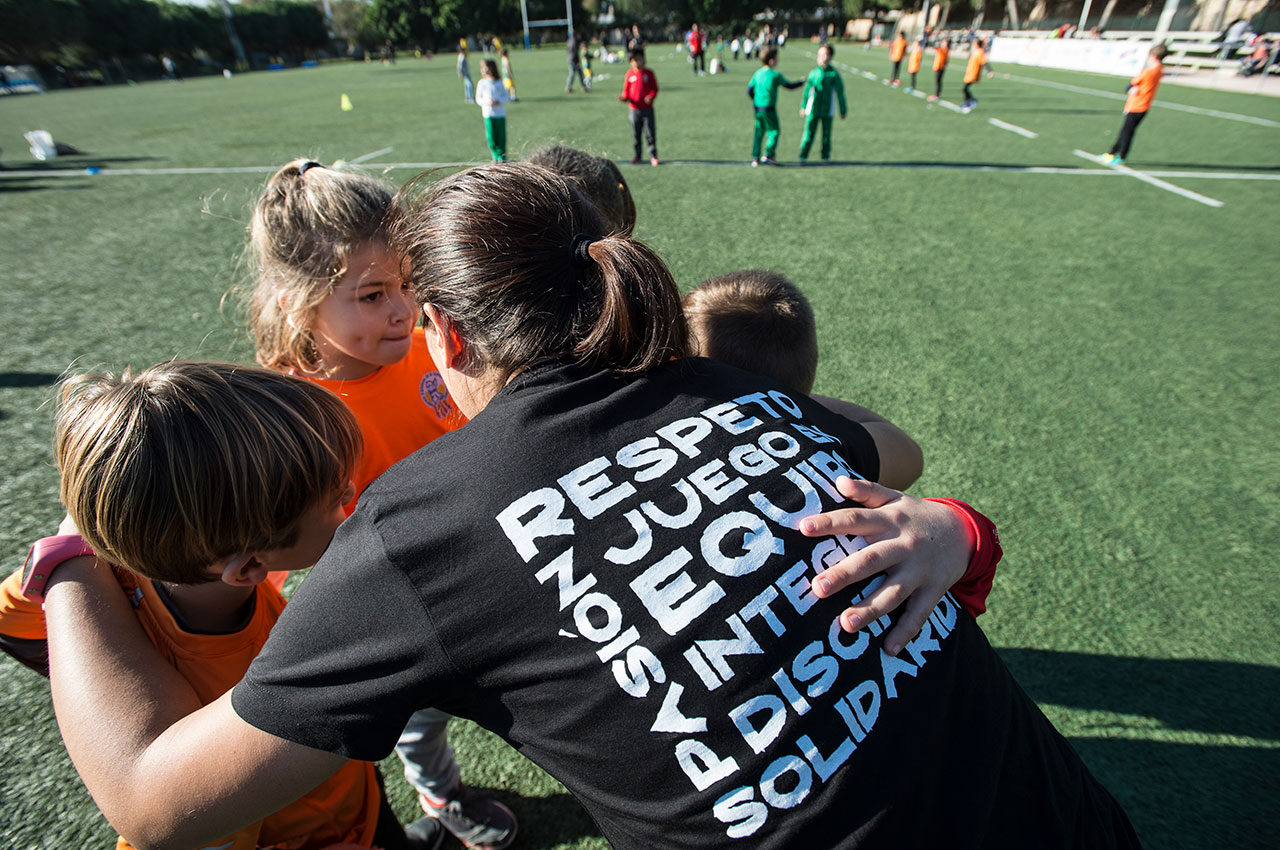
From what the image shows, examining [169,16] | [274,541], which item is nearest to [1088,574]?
[274,541]

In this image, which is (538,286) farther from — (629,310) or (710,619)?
(710,619)

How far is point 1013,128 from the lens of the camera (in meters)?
12.7

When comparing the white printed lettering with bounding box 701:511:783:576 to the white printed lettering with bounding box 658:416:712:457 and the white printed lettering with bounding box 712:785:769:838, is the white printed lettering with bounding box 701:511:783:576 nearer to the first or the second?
the white printed lettering with bounding box 658:416:712:457

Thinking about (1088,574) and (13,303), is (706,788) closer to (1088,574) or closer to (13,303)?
(1088,574)

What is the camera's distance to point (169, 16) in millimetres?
48188

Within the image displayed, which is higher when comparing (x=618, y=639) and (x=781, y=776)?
(x=618, y=639)

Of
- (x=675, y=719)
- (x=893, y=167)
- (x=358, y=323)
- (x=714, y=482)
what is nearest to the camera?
(x=675, y=719)

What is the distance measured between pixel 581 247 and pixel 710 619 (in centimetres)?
63

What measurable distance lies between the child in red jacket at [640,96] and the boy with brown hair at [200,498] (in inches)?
375

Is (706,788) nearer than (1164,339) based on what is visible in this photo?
Yes

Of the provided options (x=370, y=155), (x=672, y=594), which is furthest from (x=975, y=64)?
(x=672, y=594)

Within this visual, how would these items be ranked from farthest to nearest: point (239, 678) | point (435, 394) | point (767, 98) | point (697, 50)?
point (697, 50)
point (767, 98)
point (435, 394)
point (239, 678)

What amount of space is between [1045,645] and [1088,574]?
1.63 feet

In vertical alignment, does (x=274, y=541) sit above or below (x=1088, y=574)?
above
